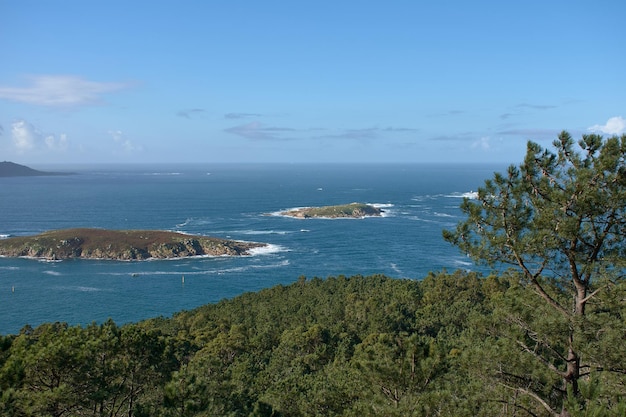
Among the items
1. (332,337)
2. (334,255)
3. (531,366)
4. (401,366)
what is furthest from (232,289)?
(531,366)

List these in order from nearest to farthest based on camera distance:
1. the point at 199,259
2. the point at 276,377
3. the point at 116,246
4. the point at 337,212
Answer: the point at 276,377, the point at 199,259, the point at 116,246, the point at 337,212

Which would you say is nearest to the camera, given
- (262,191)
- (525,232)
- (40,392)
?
(525,232)

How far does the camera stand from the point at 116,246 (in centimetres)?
6819

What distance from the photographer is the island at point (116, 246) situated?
66.8m

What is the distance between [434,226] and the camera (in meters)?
84.8

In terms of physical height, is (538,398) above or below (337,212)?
above

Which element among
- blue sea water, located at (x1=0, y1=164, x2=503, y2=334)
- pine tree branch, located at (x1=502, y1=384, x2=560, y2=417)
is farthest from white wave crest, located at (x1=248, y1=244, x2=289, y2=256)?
pine tree branch, located at (x1=502, y1=384, x2=560, y2=417)

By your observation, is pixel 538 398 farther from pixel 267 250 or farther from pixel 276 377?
pixel 267 250

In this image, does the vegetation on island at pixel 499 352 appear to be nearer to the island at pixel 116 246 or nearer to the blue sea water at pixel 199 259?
the blue sea water at pixel 199 259

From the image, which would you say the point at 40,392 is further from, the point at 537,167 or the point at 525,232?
the point at 537,167

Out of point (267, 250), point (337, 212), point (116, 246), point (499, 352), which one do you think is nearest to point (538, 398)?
point (499, 352)

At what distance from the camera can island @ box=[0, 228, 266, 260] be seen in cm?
6675

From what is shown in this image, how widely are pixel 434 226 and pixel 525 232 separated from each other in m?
77.7

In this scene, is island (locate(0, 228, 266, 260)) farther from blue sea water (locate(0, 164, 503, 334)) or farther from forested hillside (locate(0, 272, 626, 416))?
forested hillside (locate(0, 272, 626, 416))
